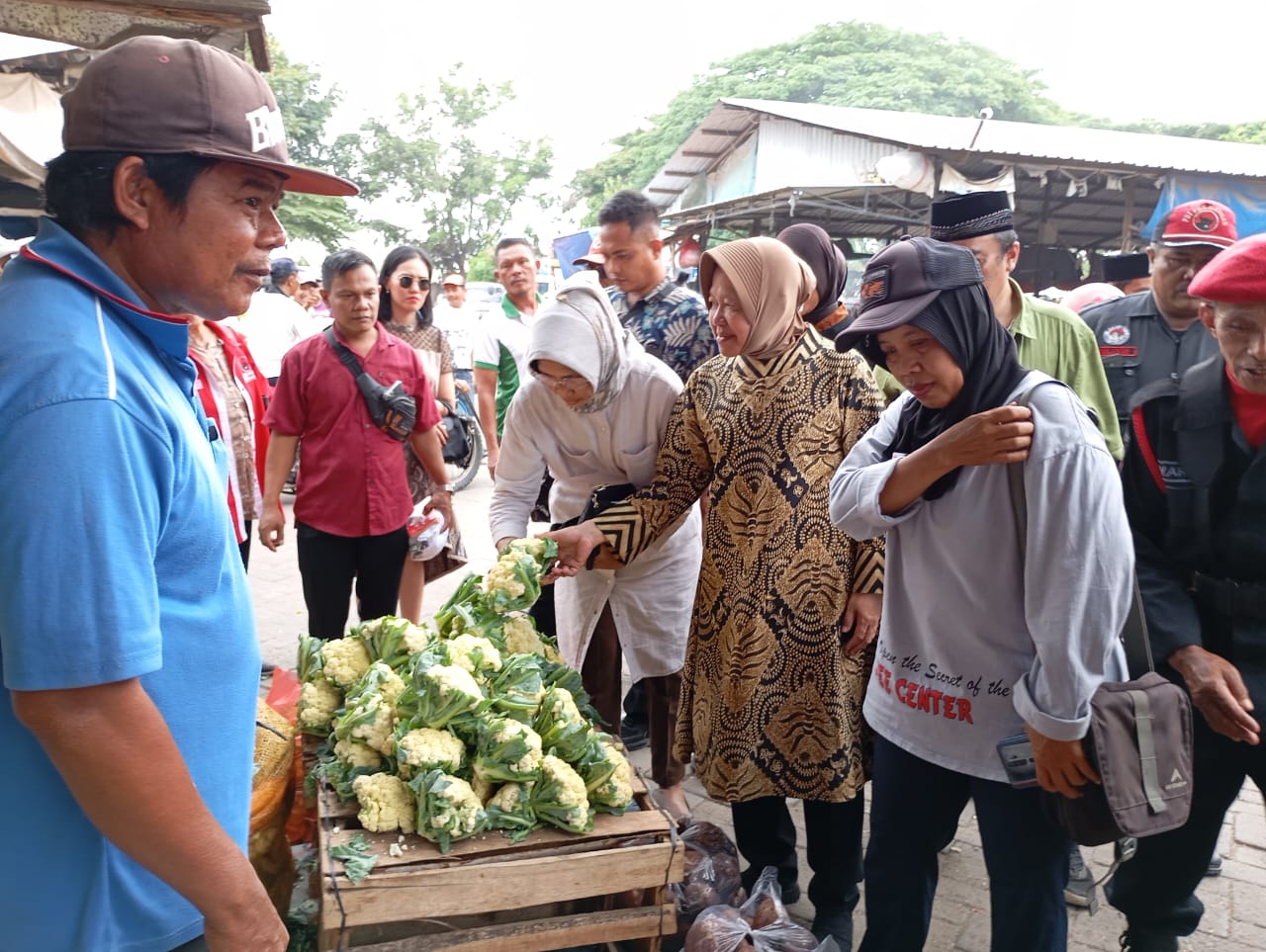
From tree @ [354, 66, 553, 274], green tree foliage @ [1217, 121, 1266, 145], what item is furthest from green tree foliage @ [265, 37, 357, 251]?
green tree foliage @ [1217, 121, 1266, 145]

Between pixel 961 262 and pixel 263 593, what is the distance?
5.28 metres

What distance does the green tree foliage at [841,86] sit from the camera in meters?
34.5

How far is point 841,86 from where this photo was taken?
120ft

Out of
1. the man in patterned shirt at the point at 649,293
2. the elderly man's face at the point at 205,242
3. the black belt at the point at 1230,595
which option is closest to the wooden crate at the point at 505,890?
the elderly man's face at the point at 205,242

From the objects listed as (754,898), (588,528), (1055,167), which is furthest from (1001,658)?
(1055,167)

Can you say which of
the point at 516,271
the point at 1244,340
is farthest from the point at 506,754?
the point at 516,271

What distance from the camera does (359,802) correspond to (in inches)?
75.4

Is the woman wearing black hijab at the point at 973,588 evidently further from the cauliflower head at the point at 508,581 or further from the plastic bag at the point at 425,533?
the plastic bag at the point at 425,533

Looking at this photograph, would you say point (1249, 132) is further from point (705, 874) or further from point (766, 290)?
point (705, 874)

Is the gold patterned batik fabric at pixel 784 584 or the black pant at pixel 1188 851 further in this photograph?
the gold patterned batik fabric at pixel 784 584

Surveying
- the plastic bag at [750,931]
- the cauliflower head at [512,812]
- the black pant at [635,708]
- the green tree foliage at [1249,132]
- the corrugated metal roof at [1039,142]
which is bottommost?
the black pant at [635,708]

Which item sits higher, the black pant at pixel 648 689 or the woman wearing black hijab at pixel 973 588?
the woman wearing black hijab at pixel 973 588

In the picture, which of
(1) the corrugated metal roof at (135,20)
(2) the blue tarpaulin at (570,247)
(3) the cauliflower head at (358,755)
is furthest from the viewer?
(2) the blue tarpaulin at (570,247)

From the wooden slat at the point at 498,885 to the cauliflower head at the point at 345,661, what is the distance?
0.68 meters
